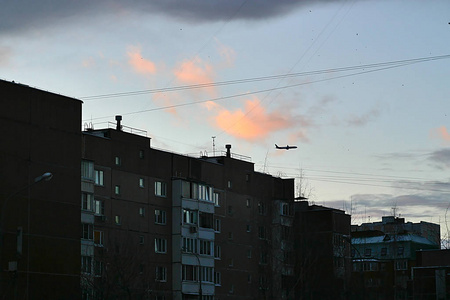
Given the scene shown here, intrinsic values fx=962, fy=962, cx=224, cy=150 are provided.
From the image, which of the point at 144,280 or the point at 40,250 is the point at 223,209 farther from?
the point at 40,250

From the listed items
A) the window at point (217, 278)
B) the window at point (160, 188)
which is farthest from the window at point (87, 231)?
the window at point (217, 278)

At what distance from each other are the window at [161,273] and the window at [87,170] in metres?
15.1

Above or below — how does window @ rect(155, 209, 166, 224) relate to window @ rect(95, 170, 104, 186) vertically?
below

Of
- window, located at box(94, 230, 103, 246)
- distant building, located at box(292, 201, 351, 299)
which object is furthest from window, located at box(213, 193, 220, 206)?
window, located at box(94, 230, 103, 246)

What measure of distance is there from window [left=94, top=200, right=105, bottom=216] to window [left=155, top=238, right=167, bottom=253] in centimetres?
973

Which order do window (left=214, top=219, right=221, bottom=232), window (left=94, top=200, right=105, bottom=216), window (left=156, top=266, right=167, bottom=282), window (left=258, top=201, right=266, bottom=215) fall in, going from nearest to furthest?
window (left=94, top=200, right=105, bottom=216) < window (left=156, top=266, right=167, bottom=282) < window (left=214, top=219, right=221, bottom=232) < window (left=258, top=201, right=266, bottom=215)

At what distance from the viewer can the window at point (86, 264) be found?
8894 centimetres

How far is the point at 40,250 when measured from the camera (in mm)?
→ 79562

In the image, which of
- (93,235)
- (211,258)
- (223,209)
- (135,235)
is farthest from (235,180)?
(93,235)

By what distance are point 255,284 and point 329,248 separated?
1737 cm

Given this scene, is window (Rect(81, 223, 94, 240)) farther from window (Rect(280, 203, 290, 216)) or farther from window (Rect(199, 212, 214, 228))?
window (Rect(280, 203, 290, 216))

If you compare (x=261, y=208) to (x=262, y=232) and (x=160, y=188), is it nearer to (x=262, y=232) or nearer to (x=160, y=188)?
(x=262, y=232)

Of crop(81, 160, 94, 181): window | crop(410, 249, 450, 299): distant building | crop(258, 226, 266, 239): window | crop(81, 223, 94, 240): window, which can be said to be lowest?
crop(410, 249, 450, 299): distant building

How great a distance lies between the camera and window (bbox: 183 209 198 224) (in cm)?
10394
